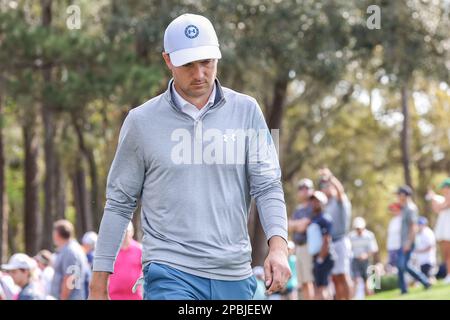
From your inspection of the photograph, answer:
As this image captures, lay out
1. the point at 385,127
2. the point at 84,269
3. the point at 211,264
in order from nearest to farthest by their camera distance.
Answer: the point at 211,264 → the point at 84,269 → the point at 385,127

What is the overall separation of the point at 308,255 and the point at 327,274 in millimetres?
338

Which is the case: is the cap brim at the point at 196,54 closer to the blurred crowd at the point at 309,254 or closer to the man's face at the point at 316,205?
the blurred crowd at the point at 309,254

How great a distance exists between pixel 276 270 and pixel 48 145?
2910 centimetres

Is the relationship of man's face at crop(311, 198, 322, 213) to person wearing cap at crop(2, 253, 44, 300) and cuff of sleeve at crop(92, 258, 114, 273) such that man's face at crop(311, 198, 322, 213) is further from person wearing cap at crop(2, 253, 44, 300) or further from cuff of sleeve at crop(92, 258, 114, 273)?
cuff of sleeve at crop(92, 258, 114, 273)

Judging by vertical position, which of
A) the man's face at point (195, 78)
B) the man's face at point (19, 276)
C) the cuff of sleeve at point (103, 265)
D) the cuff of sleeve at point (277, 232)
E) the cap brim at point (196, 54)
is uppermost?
the cap brim at point (196, 54)

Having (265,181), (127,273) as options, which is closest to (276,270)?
(265,181)

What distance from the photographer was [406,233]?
16.9m

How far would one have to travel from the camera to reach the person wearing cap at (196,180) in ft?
16.7

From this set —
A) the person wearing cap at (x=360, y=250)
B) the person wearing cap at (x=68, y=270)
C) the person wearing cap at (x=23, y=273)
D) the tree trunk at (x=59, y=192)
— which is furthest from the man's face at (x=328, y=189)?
the tree trunk at (x=59, y=192)

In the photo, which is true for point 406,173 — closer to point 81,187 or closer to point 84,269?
point 81,187

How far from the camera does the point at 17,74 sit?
Result: 2725 centimetres

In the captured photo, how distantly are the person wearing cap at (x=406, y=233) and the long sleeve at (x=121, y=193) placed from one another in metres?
11.7

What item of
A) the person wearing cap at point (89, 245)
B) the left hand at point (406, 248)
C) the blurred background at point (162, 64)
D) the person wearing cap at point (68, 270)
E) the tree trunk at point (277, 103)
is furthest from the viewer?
the tree trunk at point (277, 103)

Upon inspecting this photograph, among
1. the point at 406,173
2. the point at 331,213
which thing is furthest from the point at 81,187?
the point at 331,213
